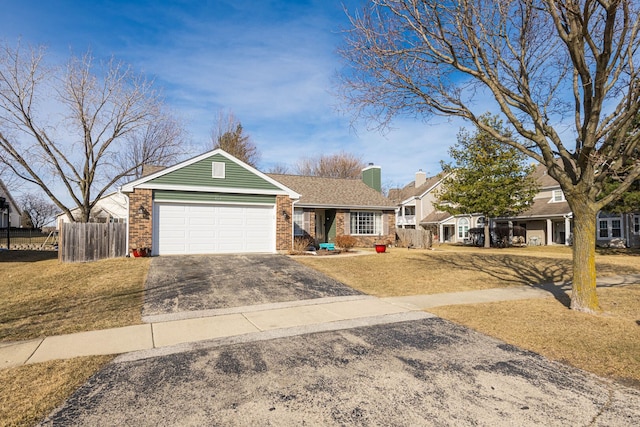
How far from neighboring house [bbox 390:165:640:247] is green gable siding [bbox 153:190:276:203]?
11.0 m

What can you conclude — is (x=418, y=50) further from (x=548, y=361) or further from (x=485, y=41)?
(x=548, y=361)

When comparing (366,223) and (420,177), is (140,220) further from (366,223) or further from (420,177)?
(420,177)

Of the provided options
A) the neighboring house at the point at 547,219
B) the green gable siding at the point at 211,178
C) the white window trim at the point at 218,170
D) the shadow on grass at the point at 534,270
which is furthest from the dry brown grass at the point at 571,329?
the neighboring house at the point at 547,219

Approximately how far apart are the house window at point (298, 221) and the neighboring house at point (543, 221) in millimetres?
6853

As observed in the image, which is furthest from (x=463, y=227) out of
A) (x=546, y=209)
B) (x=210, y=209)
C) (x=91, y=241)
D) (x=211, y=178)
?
(x=91, y=241)

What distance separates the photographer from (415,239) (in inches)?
946

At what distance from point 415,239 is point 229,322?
61.0 feet

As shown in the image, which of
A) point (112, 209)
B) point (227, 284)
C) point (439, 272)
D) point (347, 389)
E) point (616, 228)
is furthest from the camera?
point (112, 209)

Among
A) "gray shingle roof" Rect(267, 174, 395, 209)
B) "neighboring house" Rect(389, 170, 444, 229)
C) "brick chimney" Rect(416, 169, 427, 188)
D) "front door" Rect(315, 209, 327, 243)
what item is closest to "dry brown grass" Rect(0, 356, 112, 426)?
"gray shingle roof" Rect(267, 174, 395, 209)

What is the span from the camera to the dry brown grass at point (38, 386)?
361 centimetres

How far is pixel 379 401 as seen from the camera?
12.7ft

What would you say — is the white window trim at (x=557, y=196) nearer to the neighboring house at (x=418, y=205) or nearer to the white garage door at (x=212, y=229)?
the neighboring house at (x=418, y=205)

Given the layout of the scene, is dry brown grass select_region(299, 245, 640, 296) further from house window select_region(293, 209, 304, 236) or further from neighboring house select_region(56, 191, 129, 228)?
neighboring house select_region(56, 191, 129, 228)

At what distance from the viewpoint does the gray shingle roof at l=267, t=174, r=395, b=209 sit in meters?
23.0
